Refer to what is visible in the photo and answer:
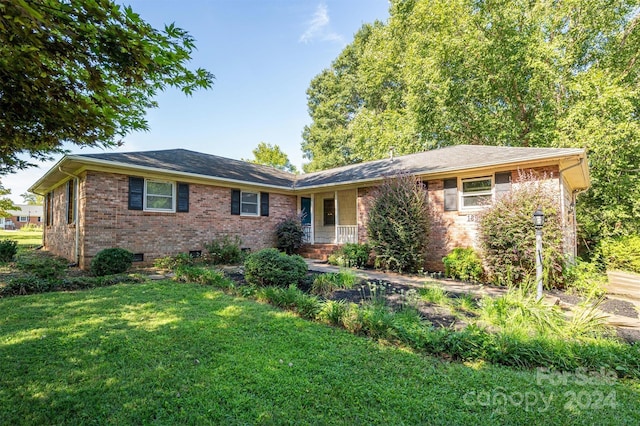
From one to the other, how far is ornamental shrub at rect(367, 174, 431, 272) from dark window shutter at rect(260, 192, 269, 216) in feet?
17.9

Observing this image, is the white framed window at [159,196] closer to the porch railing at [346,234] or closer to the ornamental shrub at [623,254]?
the porch railing at [346,234]

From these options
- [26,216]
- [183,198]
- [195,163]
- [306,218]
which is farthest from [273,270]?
[26,216]

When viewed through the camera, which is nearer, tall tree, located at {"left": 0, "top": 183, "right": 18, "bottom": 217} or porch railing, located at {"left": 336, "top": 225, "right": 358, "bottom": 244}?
porch railing, located at {"left": 336, "top": 225, "right": 358, "bottom": 244}

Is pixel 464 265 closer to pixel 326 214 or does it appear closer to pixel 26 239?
pixel 326 214

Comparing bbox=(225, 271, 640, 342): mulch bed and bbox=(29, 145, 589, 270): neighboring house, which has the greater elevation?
bbox=(29, 145, 589, 270): neighboring house

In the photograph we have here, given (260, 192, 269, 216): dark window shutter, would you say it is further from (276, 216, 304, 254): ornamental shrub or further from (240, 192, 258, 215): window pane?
(276, 216, 304, 254): ornamental shrub

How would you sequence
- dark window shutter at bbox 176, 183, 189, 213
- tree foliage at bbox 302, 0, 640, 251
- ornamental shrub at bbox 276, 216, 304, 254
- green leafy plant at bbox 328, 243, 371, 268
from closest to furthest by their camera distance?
green leafy plant at bbox 328, 243, 371, 268, dark window shutter at bbox 176, 183, 189, 213, tree foliage at bbox 302, 0, 640, 251, ornamental shrub at bbox 276, 216, 304, 254

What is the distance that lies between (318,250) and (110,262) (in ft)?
24.2

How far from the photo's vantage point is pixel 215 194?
1149 centimetres

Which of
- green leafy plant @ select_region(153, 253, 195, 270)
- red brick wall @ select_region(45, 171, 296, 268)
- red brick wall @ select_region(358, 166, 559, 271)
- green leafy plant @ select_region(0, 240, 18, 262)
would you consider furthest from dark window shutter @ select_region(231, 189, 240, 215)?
green leafy plant @ select_region(0, 240, 18, 262)

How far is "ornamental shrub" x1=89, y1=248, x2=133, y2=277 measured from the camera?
307 inches

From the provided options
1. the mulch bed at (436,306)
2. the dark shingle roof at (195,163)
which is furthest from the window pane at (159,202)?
the mulch bed at (436,306)

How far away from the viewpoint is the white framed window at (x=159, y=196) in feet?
32.5

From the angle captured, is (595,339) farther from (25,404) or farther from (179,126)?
(179,126)
